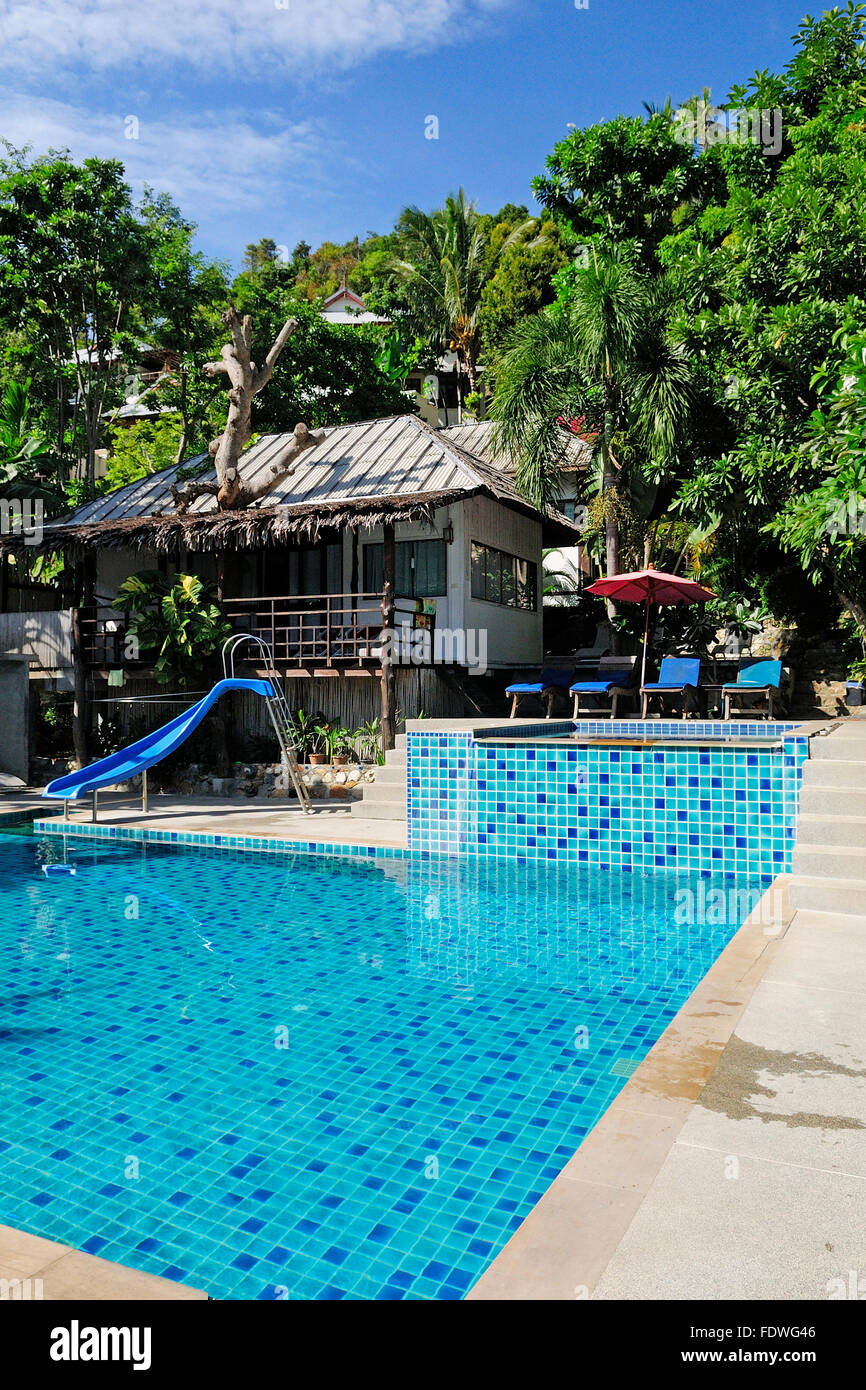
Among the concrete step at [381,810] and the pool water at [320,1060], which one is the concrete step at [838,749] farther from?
the concrete step at [381,810]

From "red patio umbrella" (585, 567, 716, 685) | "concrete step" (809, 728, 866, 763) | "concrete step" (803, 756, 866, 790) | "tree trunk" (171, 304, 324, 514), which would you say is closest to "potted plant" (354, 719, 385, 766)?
"red patio umbrella" (585, 567, 716, 685)

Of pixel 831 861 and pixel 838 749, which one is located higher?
pixel 838 749

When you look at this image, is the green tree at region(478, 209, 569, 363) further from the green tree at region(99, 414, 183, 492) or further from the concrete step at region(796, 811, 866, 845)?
the concrete step at region(796, 811, 866, 845)

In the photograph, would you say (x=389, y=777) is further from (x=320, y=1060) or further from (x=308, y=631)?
(x=320, y=1060)

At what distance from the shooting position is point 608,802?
830 centimetres

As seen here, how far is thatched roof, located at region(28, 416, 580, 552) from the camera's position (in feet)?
44.3

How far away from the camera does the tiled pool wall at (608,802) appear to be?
759cm

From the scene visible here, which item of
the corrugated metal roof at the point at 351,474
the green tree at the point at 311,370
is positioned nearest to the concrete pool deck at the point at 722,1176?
the corrugated metal roof at the point at 351,474

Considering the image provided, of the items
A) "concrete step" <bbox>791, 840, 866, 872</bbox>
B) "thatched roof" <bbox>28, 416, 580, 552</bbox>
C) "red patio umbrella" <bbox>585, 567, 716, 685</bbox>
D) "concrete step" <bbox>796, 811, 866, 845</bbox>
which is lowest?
"concrete step" <bbox>791, 840, 866, 872</bbox>

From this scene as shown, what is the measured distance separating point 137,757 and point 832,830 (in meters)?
8.34

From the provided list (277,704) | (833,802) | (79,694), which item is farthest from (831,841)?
(79,694)

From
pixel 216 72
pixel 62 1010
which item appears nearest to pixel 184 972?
pixel 62 1010

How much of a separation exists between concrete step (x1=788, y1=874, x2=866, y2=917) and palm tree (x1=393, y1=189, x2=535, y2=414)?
3074 centimetres
